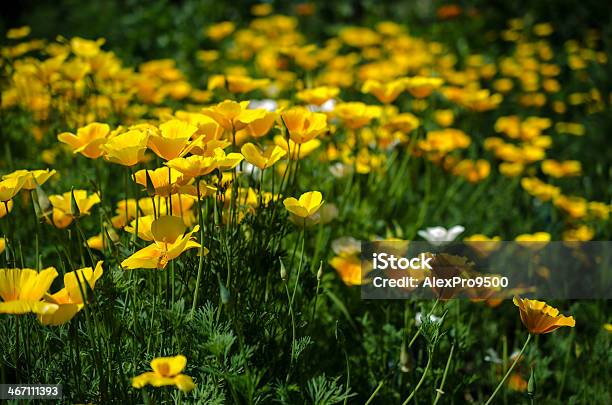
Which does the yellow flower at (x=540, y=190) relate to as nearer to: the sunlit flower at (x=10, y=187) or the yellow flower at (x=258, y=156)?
the yellow flower at (x=258, y=156)

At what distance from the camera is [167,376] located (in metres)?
0.96

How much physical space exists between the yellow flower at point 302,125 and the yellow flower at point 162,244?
13.5 inches

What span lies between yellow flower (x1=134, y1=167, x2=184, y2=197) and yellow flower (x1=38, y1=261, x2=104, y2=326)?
20cm

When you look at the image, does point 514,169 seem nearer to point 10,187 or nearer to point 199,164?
point 199,164

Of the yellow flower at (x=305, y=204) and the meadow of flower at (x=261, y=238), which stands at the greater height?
the yellow flower at (x=305, y=204)

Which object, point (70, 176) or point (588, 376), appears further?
point (70, 176)

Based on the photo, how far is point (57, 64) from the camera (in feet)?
6.14

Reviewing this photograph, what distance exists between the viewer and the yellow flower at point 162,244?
107 cm

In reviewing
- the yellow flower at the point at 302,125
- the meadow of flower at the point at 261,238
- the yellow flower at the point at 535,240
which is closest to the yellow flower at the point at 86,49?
the meadow of flower at the point at 261,238

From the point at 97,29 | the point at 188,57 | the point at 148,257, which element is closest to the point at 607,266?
the point at 148,257

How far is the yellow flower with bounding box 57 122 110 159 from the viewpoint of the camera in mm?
1306

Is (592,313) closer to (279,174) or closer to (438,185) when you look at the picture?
(438,185)

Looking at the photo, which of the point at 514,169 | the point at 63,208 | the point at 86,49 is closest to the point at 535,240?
the point at 514,169

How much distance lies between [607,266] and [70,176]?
1772 mm
